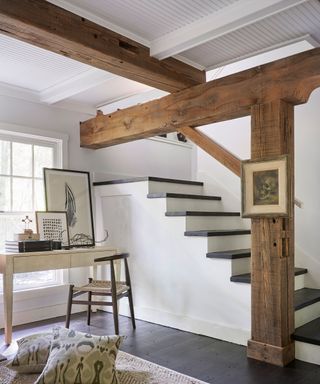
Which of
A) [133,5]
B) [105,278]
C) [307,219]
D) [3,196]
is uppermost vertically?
[133,5]

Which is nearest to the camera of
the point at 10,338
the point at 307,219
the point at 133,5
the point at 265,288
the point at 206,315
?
the point at 133,5

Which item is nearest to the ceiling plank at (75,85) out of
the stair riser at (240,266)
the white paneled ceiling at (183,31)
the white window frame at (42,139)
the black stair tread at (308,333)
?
the white paneled ceiling at (183,31)

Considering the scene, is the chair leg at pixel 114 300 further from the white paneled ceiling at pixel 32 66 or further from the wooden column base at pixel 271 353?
the white paneled ceiling at pixel 32 66

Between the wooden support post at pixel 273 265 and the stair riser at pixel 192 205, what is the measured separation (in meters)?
1.14

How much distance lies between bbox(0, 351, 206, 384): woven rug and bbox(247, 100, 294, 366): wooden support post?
2.06 feet

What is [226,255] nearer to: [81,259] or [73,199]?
[81,259]

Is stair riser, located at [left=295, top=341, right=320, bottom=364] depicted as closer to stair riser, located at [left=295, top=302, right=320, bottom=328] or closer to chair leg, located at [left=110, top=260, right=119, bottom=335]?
stair riser, located at [left=295, top=302, right=320, bottom=328]

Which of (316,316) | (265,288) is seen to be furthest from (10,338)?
(316,316)

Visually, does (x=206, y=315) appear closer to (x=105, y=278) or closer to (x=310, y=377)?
(x=310, y=377)

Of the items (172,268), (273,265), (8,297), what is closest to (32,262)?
(8,297)

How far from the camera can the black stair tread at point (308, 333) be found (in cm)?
271

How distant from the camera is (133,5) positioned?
2334 mm

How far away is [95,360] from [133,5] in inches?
81.6

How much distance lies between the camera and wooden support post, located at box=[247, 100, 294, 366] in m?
2.71
